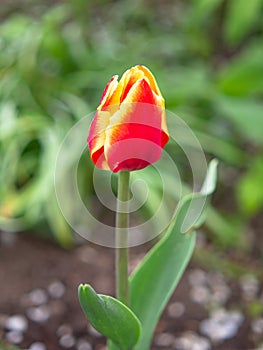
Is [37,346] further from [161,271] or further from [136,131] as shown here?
[136,131]

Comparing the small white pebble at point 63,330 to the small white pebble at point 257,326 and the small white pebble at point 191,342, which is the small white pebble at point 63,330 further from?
the small white pebble at point 257,326

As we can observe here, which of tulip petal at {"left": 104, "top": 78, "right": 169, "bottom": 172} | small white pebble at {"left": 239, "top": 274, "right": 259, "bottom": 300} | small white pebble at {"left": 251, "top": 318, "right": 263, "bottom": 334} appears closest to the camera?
tulip petal at {"left": 104, "top": 78, "right": 169, "bottom": 172}

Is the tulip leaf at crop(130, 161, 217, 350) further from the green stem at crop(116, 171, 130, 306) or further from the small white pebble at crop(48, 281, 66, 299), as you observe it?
the small white pebble at crop(48, 281, 66, 299)

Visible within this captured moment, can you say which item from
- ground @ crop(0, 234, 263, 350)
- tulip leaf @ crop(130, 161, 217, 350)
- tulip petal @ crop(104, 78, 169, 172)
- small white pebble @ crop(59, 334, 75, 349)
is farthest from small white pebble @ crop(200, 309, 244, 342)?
tulip petal @ crop(104, 78, 169, 172)

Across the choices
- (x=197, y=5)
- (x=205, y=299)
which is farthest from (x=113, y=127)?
(x=197, y=5)

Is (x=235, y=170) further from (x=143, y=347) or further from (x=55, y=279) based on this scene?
(x=143, y=347)
